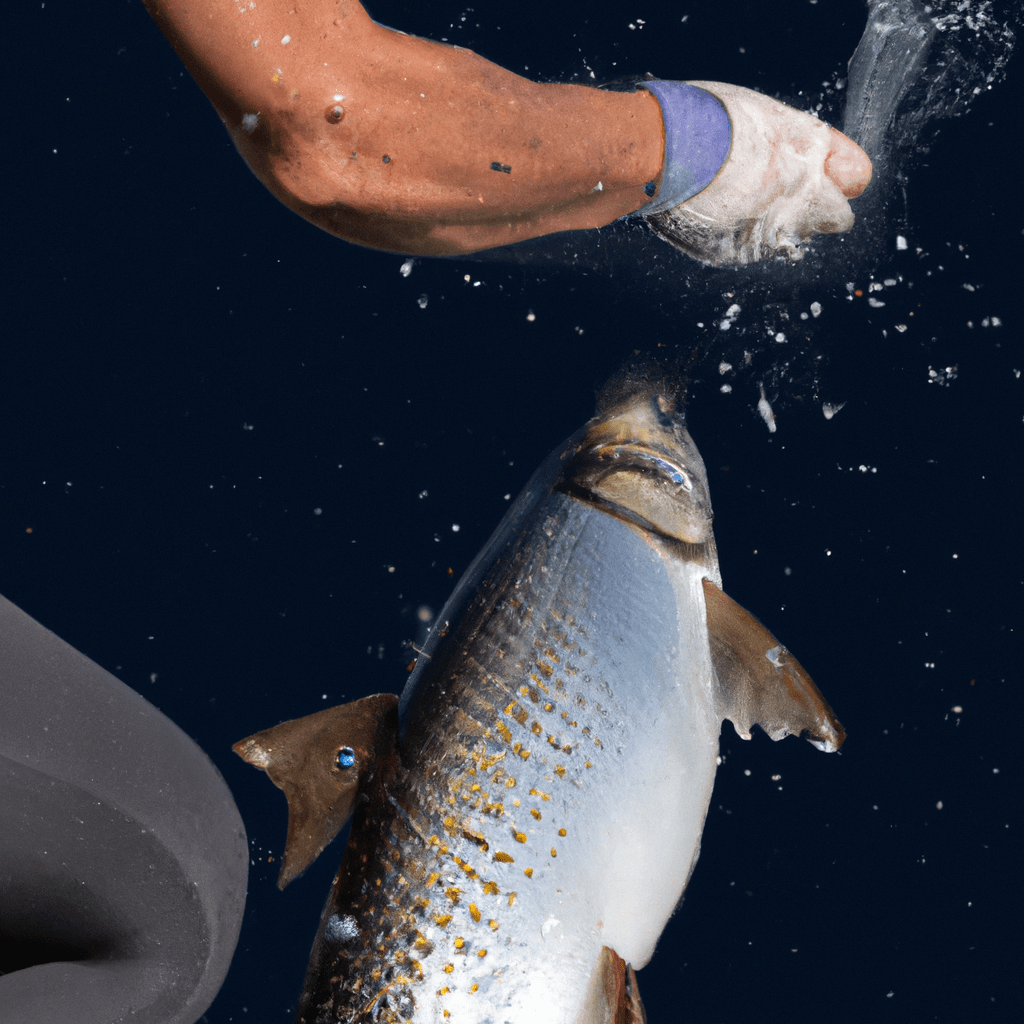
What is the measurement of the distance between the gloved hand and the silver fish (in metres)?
0.30

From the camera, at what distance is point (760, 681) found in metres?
0.87

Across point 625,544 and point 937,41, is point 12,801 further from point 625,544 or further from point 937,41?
point 937,41

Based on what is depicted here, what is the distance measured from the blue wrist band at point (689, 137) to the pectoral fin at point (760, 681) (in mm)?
425

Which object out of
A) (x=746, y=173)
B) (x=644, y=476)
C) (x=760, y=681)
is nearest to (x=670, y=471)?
(x=644, y=476)

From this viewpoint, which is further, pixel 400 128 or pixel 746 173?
pixel 746 173

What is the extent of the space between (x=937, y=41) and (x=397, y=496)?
0.85 meters

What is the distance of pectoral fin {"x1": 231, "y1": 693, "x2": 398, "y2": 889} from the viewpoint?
77 cm

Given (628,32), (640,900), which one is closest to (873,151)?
(628,32)

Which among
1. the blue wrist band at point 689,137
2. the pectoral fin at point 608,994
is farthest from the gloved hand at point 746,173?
the pectoral fin at point 608,994

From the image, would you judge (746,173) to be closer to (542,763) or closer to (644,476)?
(644,476)

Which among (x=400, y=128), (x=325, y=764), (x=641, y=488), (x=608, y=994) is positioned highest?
(x=400, y=128)

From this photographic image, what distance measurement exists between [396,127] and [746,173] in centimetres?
41

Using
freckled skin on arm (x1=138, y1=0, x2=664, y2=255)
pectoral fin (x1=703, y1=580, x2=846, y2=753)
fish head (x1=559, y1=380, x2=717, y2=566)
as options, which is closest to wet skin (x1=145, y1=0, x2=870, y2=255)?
freckled skin on arm (x1=138, y1=0, x2=664, y2=255)

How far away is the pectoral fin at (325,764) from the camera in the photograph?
772 mm
